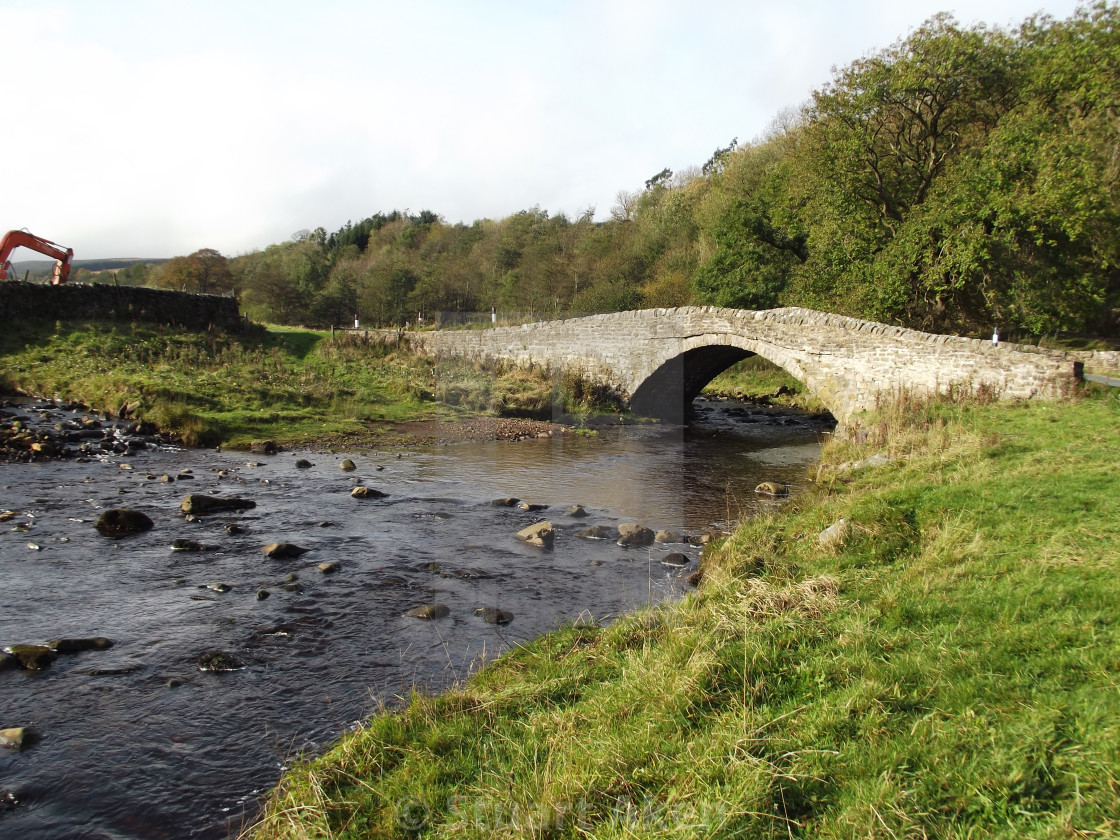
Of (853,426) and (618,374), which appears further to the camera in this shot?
(618,374)

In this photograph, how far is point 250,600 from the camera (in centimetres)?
720

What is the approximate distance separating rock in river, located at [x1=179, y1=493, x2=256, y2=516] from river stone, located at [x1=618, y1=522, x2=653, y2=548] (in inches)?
234

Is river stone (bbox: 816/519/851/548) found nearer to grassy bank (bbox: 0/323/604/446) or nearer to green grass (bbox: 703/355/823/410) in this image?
grassy bank (bbox: 0/323/604/446)

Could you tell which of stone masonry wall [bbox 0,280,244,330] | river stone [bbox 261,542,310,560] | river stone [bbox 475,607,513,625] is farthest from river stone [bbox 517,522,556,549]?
stone masonry wall [bbox 0,280,244,330]

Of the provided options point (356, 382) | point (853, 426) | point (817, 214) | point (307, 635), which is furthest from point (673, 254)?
point (307, 635)

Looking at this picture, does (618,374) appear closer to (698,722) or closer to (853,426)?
(853,426)

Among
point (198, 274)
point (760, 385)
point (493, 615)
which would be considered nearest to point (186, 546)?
point (493, 615)

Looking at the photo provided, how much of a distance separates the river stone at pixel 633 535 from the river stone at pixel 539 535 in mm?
994

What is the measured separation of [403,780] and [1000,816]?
2.96 m

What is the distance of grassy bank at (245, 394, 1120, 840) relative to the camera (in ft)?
10.2

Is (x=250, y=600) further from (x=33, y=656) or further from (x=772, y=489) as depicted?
(x=772, y=489)

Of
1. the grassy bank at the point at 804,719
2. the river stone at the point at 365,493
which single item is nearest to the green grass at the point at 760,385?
the river stone at the point at 365,493

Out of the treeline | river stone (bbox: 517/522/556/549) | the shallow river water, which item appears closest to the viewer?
the shallow river water

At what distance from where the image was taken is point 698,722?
3.97 meters
